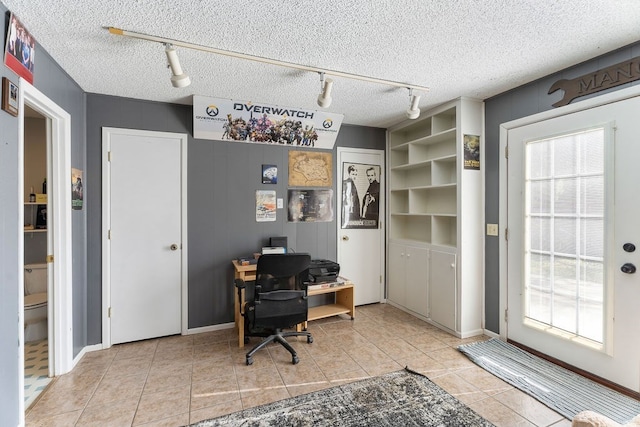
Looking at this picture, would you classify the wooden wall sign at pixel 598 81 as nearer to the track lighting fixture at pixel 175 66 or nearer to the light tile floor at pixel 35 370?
the track lighting fixture at pixel 175 66

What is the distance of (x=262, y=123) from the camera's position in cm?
329

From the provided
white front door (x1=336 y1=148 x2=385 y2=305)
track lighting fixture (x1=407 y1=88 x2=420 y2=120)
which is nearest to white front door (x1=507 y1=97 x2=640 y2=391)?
track lighting fixture (x1=407 y1=88 x2=420 y2=120)

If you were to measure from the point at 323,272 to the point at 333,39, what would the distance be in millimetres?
2341

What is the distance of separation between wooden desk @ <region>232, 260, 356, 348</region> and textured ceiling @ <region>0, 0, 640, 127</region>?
1803mm

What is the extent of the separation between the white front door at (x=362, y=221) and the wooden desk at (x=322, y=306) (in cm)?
33

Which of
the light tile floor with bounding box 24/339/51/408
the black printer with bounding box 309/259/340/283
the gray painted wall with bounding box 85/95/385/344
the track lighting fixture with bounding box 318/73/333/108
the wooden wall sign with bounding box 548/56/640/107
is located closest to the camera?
the wooden wall sign with bounding box 548/56/640/107

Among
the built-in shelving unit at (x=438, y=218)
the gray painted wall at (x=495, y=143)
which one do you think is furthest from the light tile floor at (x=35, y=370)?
the gray painted wall at (x=495, y=143)

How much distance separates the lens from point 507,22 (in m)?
1.77

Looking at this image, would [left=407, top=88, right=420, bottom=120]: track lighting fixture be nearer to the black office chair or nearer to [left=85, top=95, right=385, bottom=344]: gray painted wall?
[left=85, top=95, right=385, bottom=344]: gray painted wall

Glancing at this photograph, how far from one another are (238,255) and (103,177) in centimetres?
154

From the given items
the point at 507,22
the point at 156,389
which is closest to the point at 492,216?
the point at 507,22

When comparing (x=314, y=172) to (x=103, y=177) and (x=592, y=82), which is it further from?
(x=592, y=82)

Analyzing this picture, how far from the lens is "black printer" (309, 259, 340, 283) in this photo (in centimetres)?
335

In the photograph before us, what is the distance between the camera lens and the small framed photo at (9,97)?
5.24 ft
